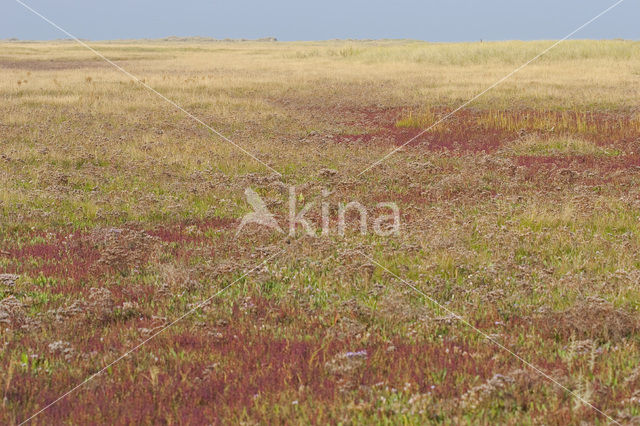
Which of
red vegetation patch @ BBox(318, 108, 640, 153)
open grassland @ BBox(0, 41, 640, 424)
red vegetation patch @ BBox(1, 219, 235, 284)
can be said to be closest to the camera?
open grassland @ BBox(0, 41, 640, 424)

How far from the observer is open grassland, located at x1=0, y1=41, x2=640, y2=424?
4.39 m

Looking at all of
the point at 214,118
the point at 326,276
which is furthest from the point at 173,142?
the point at 326,276

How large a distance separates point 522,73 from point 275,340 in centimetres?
3455

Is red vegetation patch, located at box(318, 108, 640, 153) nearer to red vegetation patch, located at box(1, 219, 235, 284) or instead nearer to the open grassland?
the open grassland

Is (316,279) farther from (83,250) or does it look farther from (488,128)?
(488,128)

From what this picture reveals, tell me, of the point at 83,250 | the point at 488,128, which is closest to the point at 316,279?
the point at 83,250

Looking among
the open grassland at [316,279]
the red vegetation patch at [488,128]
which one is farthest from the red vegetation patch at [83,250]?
the red vegetation patch at [488,128]

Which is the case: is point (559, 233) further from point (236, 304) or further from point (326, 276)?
point (236, 304)

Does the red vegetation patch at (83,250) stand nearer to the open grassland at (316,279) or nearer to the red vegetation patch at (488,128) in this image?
the open grassland at (316,279)

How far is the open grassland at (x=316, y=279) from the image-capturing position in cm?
439

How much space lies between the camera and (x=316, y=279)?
23.6 ft

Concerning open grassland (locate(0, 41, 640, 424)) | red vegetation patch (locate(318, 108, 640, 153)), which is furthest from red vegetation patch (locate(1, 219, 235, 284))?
red vegetation patch (locate(318, 108, 640, 153))

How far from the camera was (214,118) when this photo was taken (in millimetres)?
21156

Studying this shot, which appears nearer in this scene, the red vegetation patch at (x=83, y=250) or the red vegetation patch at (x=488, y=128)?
the red vegetation patch at (x=83, y=250)
